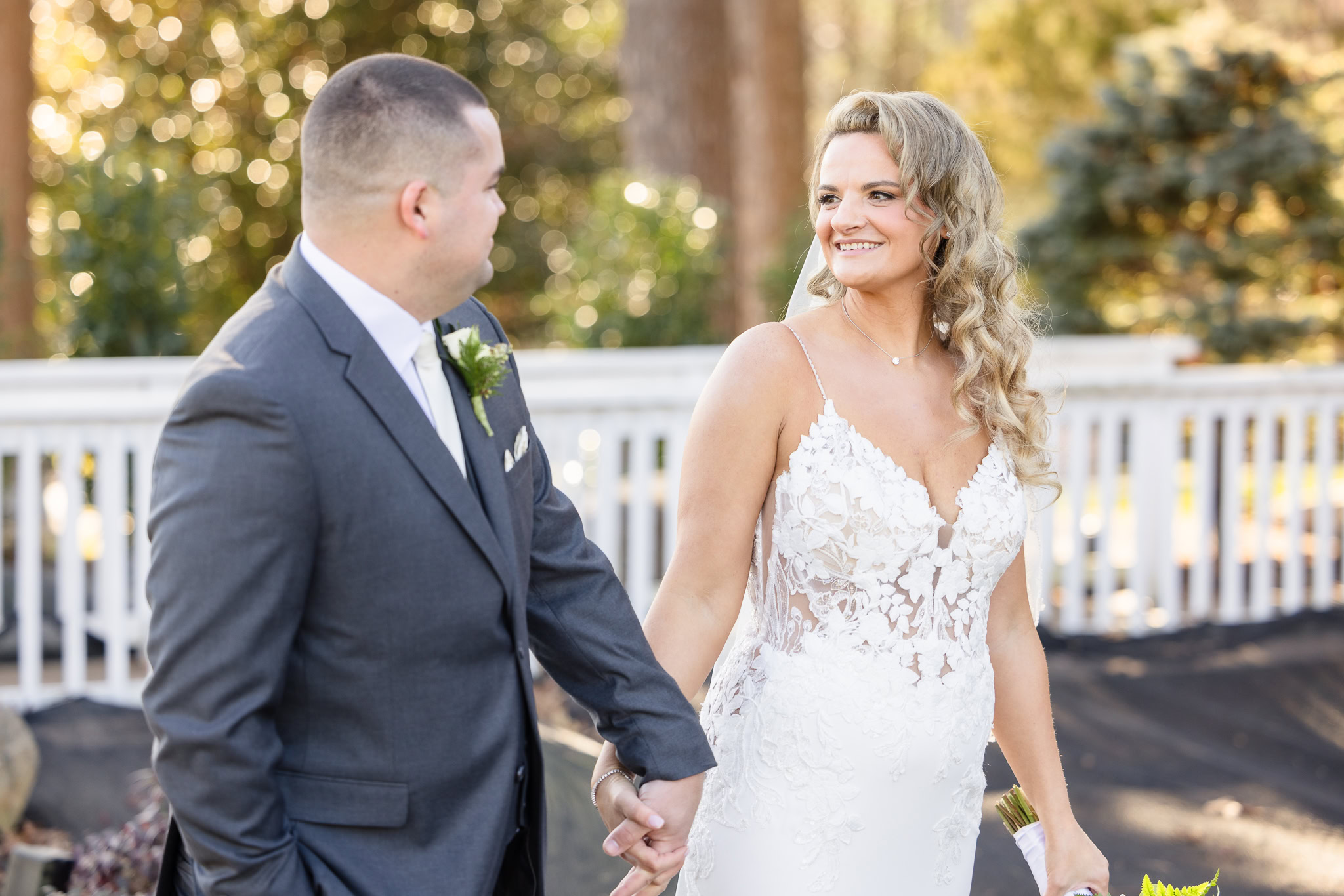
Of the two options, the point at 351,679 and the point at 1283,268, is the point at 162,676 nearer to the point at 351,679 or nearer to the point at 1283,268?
the point at 351,679

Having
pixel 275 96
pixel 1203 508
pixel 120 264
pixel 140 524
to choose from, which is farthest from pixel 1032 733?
pixel 275 96

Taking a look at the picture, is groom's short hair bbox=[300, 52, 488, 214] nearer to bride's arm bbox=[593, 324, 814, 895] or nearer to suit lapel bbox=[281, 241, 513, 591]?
suit lapel bbox=[281, 241, 513, 591]

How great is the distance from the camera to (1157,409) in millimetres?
7270

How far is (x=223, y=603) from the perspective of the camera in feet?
5.02

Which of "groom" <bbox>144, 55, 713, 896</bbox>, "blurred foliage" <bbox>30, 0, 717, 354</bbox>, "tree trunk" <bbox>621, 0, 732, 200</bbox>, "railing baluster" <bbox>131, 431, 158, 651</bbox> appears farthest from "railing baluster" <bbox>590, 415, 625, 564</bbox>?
"tree trunk" <bbox>621, 0, 732, 200</bbox>

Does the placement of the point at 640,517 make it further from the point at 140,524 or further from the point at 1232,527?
the point at 1232,527

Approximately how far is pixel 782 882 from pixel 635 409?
4.07m

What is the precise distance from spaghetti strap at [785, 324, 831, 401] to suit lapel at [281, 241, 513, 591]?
0.98m

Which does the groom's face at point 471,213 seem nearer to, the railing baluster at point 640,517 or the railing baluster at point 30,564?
the railing baluster at point 30,564

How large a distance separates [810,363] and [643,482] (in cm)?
390

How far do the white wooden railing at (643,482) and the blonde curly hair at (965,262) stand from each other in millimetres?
2802

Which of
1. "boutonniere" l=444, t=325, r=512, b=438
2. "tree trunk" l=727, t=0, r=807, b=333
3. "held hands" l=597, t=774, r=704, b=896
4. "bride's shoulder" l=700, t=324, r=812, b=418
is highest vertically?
"tree trunk" l=727, t=0, r=807, b=333

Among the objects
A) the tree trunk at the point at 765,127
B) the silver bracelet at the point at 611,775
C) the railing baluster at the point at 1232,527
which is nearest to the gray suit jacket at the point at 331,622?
the silver bracelet at the point at 611,775

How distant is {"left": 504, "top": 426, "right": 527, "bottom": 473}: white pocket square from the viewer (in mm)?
1934
